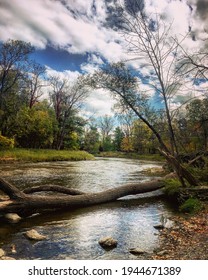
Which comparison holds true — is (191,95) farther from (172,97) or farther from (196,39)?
(172,97)

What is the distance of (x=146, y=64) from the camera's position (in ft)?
26.7

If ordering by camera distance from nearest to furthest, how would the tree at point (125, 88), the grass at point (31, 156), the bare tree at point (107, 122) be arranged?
the tree at point (125, 88), the bare tree at point (107, 122), the grass at point (31, 156)

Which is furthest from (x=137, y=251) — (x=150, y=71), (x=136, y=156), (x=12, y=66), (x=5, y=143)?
(x=136, y=156)

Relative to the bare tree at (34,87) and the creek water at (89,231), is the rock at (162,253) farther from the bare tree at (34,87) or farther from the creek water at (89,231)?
the bare tree at (34,87)

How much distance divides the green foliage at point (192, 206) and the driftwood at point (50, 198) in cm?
156

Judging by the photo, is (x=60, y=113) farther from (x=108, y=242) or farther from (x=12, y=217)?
(x=108, y=242)

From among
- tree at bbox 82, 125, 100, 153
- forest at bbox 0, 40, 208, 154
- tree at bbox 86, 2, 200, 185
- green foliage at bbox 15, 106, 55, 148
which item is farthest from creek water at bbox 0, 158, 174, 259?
tree at bbox 82, 125, 100, 153

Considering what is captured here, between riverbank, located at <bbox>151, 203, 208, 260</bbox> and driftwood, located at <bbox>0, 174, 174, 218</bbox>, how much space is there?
1.79 m

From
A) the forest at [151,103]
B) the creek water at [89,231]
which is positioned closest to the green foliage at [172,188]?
the forest at [151,103]

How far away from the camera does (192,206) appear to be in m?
5.95

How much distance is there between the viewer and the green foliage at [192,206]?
579cm

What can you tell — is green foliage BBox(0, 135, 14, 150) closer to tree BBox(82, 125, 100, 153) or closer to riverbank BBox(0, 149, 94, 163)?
riverbank BBox(0, 149, 94, 163)
